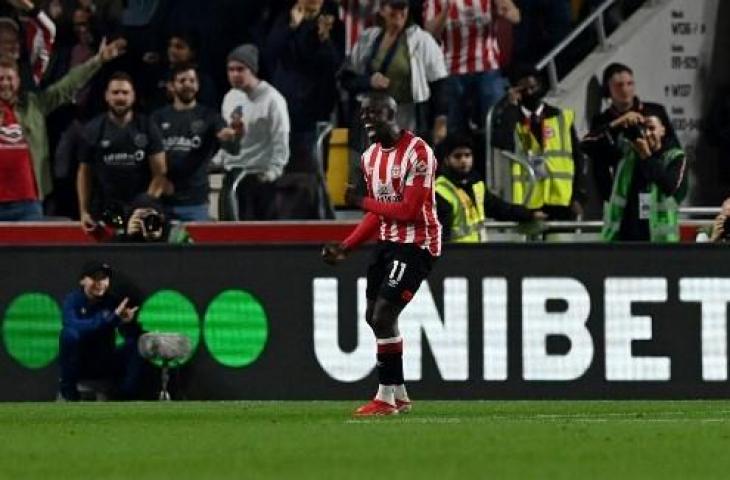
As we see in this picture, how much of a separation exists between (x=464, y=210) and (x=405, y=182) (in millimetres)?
4271

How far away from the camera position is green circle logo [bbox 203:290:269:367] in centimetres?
1897

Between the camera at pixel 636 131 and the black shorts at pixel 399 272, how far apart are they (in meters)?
4.18

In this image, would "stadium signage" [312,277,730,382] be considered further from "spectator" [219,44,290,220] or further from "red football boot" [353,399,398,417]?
"red football boot" [353,399,398,417]

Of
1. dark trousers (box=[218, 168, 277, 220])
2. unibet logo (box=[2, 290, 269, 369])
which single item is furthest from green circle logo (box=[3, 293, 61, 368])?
dark trousers (box=[218, 168, 277, 220])

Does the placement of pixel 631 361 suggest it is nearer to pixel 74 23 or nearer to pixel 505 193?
pixel 505 193

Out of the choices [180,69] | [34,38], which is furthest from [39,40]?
[180,69]

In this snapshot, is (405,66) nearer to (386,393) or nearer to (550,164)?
(550,164)

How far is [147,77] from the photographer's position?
22.5 meters

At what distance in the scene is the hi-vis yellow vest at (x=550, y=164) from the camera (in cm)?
2078

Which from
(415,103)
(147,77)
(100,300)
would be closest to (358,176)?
(415,103)

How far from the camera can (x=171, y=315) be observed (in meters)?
19.1

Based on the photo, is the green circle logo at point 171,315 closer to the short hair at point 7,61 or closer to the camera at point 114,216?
the camera at point 114,216

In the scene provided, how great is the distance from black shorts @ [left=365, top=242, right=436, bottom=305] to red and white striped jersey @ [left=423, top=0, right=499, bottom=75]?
660 cm

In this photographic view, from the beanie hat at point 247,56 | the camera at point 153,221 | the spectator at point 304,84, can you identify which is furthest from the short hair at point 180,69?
the camera at point 153,221
